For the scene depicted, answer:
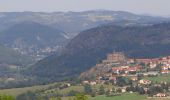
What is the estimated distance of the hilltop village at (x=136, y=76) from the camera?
427ft

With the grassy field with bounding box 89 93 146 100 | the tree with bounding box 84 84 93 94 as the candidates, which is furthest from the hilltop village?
the tree with bounding box 84 84 93 94

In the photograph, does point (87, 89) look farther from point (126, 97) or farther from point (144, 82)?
point (144, 82)

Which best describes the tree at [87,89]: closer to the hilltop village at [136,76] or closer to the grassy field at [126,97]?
the hilltop village at [136,76]

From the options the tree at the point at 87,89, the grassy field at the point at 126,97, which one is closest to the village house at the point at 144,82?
the tree at the point at 87,89

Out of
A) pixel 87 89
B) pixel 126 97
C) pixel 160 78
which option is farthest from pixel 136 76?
pixel 126 97

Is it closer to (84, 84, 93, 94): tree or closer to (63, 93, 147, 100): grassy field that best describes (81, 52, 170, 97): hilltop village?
(63, 93, 147, 100): grassy field

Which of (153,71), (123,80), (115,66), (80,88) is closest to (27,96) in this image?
(80,88)

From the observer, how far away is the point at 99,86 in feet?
466

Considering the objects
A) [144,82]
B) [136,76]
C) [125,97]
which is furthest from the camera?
[136,76]

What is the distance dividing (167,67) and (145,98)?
53.1 metres

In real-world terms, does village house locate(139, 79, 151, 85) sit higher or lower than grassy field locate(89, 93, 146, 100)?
higher

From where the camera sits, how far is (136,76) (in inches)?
6142

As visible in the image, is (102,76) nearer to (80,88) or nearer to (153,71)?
(153,71)

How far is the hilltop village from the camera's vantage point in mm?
130000
